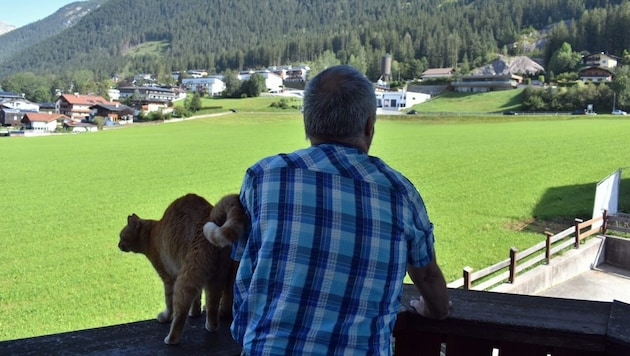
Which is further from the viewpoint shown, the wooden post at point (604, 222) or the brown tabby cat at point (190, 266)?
the wooden post at point (604, 222)

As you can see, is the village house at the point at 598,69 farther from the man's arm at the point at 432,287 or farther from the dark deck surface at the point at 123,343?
the dark deck surface at the point at 123,343

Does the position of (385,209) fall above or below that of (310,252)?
above

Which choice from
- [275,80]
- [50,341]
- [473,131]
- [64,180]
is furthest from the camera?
[275,80]

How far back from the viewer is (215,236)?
1.93 metres

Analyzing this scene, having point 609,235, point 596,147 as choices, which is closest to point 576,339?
point 609,235

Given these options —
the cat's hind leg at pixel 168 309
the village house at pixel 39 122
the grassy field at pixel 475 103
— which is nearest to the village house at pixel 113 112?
the village house at pixel 39 122

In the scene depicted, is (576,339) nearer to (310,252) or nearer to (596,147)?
(310,252)

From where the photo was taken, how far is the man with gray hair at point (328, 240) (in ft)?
5.59

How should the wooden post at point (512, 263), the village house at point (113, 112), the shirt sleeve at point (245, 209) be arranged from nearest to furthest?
the shirt sleeve at point (245, 209)
the wooden post at point (512, 263)
the village house at point (113, 112)

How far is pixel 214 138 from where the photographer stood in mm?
51625

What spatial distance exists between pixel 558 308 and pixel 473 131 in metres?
50.1

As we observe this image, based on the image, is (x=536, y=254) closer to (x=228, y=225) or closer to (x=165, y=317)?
(x=165, y=317)

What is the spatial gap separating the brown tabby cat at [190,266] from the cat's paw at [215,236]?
0.19 feet

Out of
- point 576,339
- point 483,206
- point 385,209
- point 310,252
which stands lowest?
point 483,206
